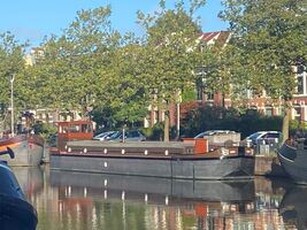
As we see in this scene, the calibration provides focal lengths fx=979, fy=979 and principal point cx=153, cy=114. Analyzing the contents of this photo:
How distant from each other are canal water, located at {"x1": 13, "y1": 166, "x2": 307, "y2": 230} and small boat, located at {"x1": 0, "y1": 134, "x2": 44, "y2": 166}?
1023 cm

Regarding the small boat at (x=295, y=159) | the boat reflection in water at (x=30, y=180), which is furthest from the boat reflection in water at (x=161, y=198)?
the small boat at (x=295, y=159)

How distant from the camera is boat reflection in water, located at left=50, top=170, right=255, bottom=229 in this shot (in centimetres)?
3753

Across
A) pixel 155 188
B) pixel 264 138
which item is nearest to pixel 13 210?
pixel 155 188

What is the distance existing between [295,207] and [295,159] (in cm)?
1056

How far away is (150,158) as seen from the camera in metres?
60.5

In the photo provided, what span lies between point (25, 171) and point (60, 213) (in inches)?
1202

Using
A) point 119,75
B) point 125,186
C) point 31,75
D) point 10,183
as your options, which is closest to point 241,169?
point 125,186

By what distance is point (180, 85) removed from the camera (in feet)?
235

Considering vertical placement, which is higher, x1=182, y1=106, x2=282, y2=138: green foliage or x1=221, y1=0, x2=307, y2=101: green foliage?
x1=221, y1=0, x2=307, y2=101: green foliage

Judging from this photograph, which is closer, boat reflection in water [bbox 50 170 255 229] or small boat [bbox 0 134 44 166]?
boat reflection in water [bbox 50 170 255 229]

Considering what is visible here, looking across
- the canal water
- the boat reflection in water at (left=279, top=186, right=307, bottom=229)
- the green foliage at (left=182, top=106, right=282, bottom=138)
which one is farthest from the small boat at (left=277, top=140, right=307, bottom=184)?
the green foliage at (left=182, top=106, right=282, bottom=138)

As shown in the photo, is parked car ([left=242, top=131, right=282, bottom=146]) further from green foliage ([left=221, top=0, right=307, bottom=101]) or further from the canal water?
the canal water

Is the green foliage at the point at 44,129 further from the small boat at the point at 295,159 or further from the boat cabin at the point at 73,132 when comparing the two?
the small boat at the point at 295,159

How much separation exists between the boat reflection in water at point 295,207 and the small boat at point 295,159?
0.88m
